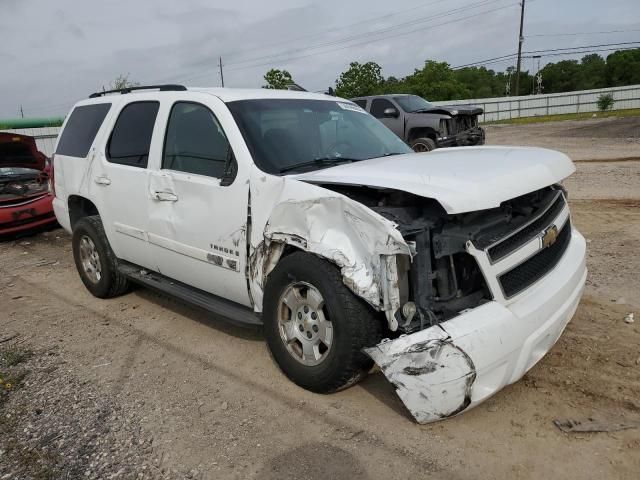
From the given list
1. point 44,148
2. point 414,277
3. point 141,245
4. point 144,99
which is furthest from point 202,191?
point 44,148

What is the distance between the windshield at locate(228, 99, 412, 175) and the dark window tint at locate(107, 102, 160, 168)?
981mm

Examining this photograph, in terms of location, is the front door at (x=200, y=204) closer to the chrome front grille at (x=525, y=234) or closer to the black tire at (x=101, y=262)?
the black tire at (x=101, y=262)

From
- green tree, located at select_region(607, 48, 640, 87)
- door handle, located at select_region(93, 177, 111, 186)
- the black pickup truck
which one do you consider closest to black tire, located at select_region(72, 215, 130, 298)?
door handle, located at select_region(93, 177, 111, 186)

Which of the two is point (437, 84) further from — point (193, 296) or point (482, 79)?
point (193, 296)

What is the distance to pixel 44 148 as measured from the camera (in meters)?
21.1

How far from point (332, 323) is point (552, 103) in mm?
47778

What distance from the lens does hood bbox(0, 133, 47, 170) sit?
31.1 ft

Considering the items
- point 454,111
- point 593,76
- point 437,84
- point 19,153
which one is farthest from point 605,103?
point 19,153

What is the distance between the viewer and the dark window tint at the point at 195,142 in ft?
12.4

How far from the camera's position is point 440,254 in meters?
2.78

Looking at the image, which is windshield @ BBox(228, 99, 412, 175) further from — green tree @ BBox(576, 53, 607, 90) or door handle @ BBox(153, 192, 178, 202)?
green tree @ BBox(576, 53, 607, 90)

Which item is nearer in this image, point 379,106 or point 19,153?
point 19,153

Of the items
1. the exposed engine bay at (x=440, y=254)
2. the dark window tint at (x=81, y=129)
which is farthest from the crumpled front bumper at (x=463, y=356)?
the dark window tint at (x=81, y=129)

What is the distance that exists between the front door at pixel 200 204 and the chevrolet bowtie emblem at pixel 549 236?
1.84 metres
